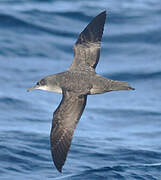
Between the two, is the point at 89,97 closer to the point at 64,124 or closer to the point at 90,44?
the point at 90,44

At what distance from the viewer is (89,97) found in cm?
1556

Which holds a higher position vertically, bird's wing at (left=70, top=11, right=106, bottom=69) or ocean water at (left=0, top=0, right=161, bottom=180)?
bird's wing at (left=70, top=11, right=106, bottom=69)

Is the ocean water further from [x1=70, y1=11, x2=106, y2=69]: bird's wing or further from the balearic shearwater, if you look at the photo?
[x1=70, y1=11, x2=106, y2=69]: bird's wing

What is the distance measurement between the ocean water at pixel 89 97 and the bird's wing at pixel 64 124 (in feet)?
4.94

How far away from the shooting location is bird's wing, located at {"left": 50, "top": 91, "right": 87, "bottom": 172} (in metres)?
8.84

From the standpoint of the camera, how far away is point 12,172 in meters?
10.5

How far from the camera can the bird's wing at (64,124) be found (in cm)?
884

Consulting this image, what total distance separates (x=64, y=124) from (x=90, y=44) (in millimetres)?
1875

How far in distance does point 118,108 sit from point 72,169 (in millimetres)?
4312

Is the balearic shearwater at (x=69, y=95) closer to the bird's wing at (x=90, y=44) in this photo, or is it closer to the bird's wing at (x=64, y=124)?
the bird's wing at (x=64, y=124)

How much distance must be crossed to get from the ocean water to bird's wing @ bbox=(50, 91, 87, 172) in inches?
59.3

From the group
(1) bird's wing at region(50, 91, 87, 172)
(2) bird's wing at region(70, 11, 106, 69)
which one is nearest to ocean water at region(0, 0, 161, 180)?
(1) bird's wing at region(50, 91, 87, 172)

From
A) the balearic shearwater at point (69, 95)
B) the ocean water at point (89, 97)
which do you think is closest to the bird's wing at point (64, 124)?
the balearic shearwater at point (69, 95)

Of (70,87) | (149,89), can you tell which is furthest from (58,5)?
(70,87)
